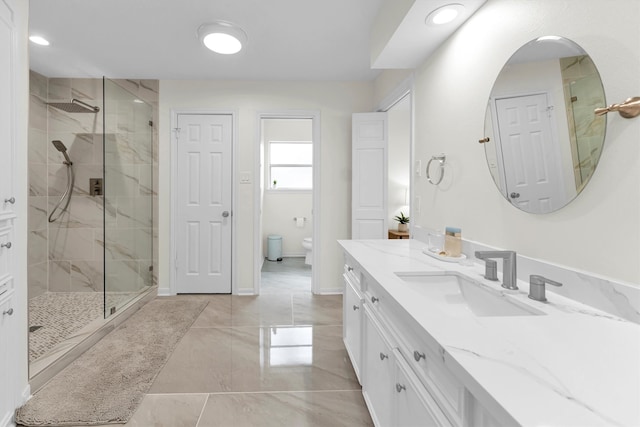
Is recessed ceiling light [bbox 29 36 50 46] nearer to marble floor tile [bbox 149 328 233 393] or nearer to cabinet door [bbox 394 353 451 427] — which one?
marble floor tile [bbox 149 328 233 393]

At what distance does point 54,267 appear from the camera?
3.36 metres

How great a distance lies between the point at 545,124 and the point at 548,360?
0.88m

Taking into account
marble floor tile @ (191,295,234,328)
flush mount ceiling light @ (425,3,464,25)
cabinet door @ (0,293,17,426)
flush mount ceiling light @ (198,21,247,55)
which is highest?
flush mount ceiling light @ (198,21,247,55)

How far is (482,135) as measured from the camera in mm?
1498

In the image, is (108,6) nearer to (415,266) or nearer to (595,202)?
(415,266)

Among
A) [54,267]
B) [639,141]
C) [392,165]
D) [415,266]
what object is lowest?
[54,267]

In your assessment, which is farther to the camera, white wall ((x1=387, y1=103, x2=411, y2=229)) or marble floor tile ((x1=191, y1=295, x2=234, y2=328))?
white wall ((x1=387, y1=103, x2=411, y2=229))

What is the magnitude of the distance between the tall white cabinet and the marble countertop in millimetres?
1847

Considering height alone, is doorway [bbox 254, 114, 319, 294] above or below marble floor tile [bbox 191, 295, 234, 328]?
above

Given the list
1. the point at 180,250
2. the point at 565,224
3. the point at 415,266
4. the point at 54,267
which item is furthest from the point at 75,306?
the point at 565,224

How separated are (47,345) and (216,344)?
120 cm

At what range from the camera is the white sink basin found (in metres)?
1.11

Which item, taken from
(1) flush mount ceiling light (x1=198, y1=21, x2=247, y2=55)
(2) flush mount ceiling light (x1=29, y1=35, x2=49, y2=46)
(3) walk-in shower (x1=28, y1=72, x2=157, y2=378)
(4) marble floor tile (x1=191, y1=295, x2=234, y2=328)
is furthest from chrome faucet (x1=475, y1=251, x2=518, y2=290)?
(2) flush mount ceiling light (x1=29, y1=35, x2=49, y2=46)

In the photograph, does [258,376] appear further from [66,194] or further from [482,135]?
[66,194]
